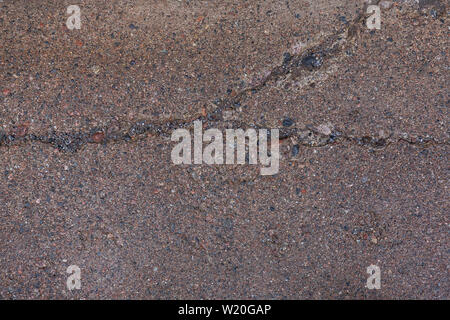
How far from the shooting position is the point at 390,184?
252cm

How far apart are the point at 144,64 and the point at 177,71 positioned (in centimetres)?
20

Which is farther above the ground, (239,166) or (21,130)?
(21,130)

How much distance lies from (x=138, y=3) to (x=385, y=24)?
4.73ft

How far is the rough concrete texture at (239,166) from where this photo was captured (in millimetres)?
2514

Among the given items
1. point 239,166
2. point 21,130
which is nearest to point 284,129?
point 239,166

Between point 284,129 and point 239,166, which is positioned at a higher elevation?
point 284,129

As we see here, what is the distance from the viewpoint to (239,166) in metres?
2.51

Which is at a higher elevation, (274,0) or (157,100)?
(274,0)

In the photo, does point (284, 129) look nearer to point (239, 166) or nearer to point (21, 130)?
point (239, 166)

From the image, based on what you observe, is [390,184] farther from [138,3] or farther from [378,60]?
[138,3]

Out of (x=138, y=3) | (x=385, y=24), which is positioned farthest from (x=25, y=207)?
(x=385, y=24)

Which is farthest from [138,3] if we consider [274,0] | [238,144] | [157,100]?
[238,144]

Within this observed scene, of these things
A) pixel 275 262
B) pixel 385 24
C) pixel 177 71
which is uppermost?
pixel 385 24

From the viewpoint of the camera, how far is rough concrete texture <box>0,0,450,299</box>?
2.51 metres
